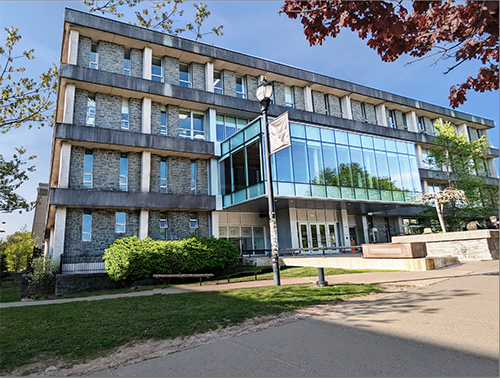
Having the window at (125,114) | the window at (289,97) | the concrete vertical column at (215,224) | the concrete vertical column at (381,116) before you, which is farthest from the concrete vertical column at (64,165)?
the concrete vertical column at (381,116)

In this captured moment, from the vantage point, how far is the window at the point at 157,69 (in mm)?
24036

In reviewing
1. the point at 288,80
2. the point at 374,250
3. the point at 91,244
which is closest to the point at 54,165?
the point at 91,244

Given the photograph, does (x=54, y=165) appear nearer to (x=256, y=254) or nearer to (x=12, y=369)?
(x=256, y=254)

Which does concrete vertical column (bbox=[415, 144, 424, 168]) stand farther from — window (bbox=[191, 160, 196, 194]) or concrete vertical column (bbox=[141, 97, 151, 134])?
concrete vertical column (bbox=[141, 97, 151, 134])

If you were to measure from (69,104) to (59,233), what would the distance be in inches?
317

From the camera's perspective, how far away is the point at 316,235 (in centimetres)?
2553

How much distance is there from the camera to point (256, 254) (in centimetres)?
2514

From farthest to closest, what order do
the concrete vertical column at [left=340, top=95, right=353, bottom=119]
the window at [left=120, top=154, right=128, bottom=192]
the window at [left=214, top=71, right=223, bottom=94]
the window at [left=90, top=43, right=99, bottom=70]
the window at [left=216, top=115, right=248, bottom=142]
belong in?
the concrete vertical column at [left=340, top=95, right=353, bottom=119], the window at [left=214, top=71, right=223, bottom=94], the window at [left=216, top=115, right=248, bottom=142], the window at [left=90, top=43, right=99, bottom=70], the window at [left=120, top=154, right=128, bottom=192]

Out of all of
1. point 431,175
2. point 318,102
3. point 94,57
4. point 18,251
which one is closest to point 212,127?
point 94,57

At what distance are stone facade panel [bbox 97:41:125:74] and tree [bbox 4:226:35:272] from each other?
31667 millimetres

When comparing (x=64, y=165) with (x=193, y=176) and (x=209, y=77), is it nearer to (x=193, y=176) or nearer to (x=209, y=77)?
(x=193, y=176)

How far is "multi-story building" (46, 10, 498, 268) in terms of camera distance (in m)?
20.2

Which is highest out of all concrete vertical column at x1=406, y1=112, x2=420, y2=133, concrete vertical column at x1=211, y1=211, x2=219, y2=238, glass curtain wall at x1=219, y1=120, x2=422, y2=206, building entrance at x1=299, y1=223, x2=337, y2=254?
concrete vertical column at x1=406, y1=112, x2=420, y2=133

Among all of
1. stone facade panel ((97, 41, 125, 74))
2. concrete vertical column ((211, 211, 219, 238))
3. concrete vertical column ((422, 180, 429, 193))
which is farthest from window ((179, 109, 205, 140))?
concrete vertical column ((422, 180, 429, 193))
